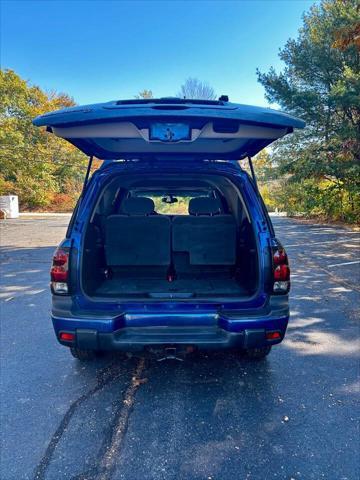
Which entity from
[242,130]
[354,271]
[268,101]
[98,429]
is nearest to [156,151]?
[242,130]

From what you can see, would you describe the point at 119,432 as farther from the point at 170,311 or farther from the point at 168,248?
the point at 168,248

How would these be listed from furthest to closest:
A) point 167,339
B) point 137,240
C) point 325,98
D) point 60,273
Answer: point 325,98 → point 137,240 → point 60,273 → point 167,339

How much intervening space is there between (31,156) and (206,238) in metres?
24.4

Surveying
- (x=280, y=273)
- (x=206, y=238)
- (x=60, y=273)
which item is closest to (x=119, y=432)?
(x=60, y=273)

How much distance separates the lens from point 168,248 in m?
2.98

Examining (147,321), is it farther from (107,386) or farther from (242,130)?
(242,130)

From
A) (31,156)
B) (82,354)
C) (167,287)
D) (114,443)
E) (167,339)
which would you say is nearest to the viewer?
(114,443)

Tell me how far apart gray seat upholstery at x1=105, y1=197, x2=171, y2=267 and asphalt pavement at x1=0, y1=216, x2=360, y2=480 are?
90 centimetres

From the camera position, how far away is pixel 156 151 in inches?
99.7

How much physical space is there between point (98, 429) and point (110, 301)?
78cm

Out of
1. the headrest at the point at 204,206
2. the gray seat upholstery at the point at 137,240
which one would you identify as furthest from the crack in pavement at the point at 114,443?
the headrest at the point at 204,206

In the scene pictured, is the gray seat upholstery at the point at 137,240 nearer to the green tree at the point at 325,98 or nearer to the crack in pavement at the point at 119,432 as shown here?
the crack in pavement at the point at 119,432

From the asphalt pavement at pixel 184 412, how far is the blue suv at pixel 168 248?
33 centimetres

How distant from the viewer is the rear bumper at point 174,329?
202 centimetres
